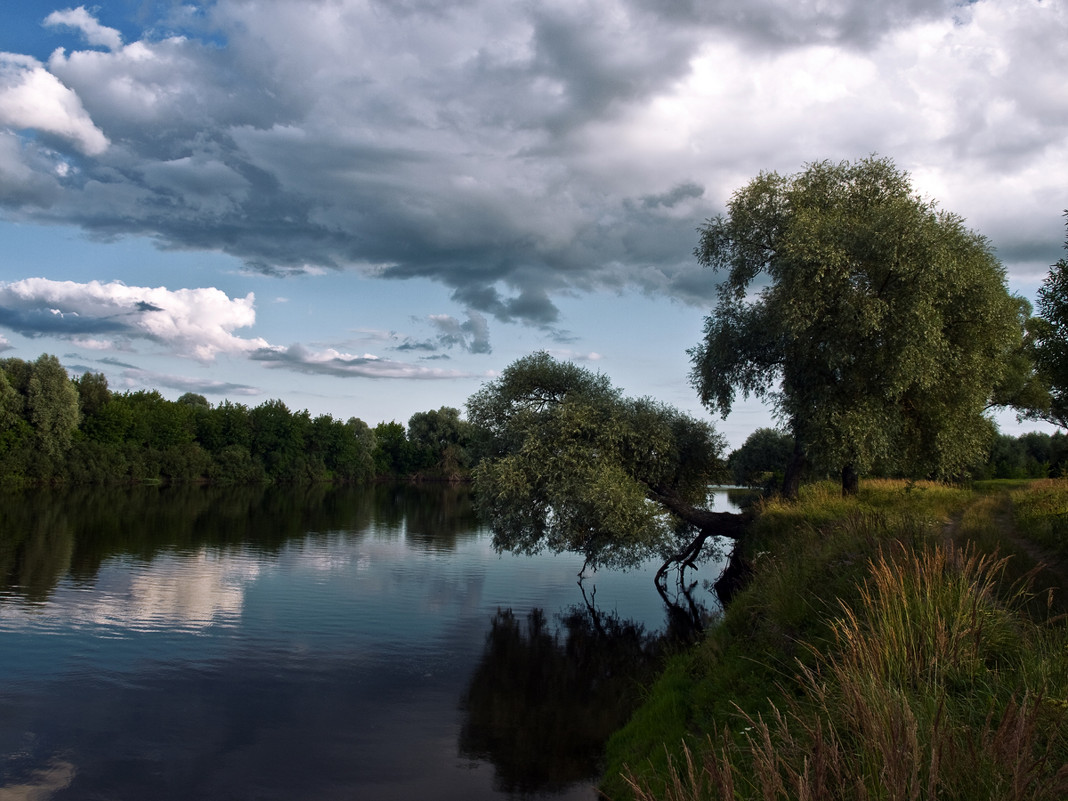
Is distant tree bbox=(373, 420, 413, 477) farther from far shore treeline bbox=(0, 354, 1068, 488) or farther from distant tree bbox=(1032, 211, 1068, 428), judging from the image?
distant tree bbox=(1032, 211, 1068, 428)

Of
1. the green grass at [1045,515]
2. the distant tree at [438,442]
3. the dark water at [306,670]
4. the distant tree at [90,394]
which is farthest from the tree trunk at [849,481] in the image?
the distant tree at [438,442]

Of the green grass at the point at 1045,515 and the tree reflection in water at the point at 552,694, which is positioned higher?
the green grass at the point at 1045,515

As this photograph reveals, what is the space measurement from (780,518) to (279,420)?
376ft

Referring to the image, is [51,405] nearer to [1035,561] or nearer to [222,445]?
[222,445]

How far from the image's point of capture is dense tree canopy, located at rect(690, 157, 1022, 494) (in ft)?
83.9

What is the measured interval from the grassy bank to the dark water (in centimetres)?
376

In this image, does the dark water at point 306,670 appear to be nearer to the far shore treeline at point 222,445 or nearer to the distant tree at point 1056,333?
the far shore treeline at point 222,445

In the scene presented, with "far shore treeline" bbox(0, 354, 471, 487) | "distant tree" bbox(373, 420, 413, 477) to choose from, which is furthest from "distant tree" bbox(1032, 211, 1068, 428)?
"distant tree" bbox(373, 420, 413, 477)

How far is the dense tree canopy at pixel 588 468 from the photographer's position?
2862 cm

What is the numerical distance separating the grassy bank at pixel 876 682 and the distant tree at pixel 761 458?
34.7m

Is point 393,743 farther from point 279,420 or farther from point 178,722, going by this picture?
point 279,420

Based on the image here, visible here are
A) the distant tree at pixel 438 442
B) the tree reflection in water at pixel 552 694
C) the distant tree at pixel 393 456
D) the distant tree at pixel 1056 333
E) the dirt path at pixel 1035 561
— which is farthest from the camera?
the distant tree at pixel 393 456

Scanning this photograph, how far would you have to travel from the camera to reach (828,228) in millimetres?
26438

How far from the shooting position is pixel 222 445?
118 meters
